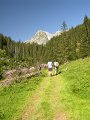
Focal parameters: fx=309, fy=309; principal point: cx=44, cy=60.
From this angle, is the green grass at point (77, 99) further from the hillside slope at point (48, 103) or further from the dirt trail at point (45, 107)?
the dirt trail at point (45, 107)

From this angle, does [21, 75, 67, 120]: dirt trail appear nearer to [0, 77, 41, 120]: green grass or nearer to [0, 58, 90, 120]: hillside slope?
[0, 58, 90, 120]: hillside slope

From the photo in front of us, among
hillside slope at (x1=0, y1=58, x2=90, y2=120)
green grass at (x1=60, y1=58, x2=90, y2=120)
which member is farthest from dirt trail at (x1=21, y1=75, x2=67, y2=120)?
green grass at (x1=60, y1=58, x2=90, y2=120)

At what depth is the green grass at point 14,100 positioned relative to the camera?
2061cm

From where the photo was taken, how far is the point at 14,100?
2481cm

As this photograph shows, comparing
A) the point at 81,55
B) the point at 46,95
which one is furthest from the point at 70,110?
the point at 81,55

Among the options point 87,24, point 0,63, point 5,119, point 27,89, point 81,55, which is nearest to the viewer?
point 5,119

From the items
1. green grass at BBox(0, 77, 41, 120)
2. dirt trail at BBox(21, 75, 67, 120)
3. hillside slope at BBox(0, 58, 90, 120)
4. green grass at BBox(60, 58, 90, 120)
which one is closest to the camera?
green grass at BBox(60, 58, 90, 120)

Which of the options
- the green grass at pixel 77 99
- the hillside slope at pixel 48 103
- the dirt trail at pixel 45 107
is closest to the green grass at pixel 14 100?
the hillside slope at pixel 48 103

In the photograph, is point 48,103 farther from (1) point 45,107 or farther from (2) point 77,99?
(2) point 77,99

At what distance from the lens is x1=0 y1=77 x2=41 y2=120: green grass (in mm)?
20612

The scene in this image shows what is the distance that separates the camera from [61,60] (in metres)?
112

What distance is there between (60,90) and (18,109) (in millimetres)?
6235

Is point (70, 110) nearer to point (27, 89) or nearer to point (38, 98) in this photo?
point (38, 98)

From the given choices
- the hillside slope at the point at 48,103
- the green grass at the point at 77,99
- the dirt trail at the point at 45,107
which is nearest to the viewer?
the green grass at the point at 77,99
